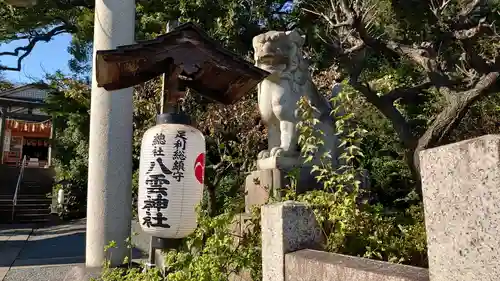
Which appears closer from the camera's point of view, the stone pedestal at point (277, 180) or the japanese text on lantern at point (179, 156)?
the japanese text on lantern at point (179, 156)

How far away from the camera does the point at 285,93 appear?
4504 mm

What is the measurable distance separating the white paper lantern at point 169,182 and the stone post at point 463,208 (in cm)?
223

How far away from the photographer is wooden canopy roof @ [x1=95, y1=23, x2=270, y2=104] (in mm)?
3615

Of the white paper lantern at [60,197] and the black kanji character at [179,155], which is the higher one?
the black kanji character at [179,155]

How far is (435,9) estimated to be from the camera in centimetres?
877

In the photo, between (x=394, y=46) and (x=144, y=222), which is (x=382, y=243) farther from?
(x=394, y=46)

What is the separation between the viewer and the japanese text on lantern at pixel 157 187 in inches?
135

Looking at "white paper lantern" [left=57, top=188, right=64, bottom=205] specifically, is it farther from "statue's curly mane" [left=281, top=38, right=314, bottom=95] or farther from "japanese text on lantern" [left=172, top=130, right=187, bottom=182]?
"japanese text on lantern" [left=172, top=130, right=187, bottom=182]

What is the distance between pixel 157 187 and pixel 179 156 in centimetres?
32

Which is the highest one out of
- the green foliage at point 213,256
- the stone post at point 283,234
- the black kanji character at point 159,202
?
the black kanji character at point 159,202

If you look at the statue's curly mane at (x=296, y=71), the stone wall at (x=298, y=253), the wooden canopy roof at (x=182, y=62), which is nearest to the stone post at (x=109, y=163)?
the wooden canopy roof at (x=182, y=62)

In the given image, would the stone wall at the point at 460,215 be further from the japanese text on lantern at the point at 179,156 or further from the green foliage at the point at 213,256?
the japanese text on lantern at the point at 179,156

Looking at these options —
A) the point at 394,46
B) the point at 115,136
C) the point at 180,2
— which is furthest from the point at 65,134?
the point at 394,46

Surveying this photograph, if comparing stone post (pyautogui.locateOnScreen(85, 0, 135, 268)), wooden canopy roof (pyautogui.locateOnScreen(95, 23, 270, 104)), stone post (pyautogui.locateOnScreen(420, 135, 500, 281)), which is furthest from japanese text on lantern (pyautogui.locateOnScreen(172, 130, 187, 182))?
stone post (pyautogui.locateOnScreen(85, 0, 135, 268))
